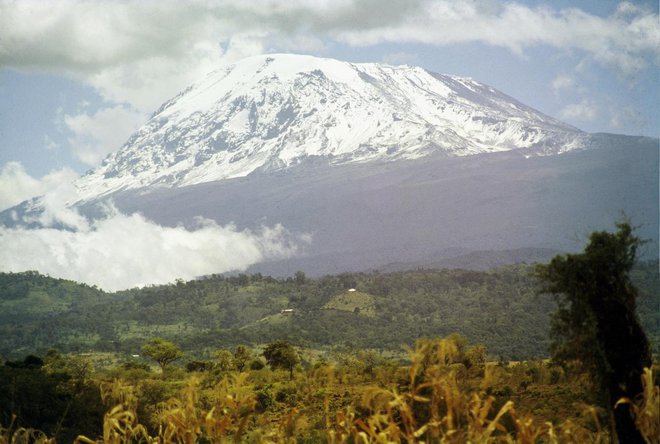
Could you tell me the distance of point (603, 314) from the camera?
55.8 ft

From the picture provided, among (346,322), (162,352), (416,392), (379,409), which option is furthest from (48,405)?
(346,322)

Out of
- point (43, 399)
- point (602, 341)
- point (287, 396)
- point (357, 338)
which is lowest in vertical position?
point (357, 338)

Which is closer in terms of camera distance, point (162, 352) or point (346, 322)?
point (162, 352)

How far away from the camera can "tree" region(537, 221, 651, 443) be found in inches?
648

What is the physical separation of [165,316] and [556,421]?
183 m

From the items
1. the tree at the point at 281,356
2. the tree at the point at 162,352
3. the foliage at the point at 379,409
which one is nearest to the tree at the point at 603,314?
the foliage at the point at 379,409

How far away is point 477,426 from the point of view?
8.29m

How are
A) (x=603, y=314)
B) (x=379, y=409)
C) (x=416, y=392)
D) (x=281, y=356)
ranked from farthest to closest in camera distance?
(x=281, y=356)
(x=603, y=314)
(x=416, y=392)
(x=379, y=409)

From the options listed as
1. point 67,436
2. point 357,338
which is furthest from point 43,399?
point 357,338

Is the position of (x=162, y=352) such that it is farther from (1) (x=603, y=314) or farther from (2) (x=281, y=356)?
(1) (x=603, y=314)

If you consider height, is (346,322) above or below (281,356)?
below

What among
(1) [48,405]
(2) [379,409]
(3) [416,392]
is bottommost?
(1) [48,405]

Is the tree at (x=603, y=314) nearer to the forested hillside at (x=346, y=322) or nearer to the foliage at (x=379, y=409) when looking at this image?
the foliage at (x=379, y=409)

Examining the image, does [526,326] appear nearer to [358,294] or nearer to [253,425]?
[358,294]
